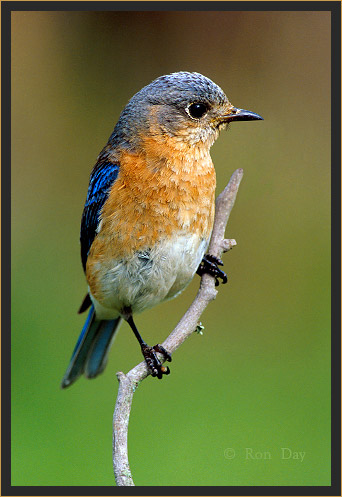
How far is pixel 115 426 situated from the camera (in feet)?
10.1

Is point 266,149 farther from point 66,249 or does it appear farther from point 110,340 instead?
point 110,340

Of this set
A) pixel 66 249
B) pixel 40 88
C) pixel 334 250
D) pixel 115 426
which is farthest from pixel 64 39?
pixel 115 426

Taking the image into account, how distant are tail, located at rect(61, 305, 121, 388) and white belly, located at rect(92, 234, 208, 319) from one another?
901 millimetres

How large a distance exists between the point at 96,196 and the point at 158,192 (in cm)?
55

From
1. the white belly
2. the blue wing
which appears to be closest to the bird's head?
the blue wing

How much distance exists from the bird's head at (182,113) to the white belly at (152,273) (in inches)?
24.1

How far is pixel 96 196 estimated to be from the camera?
4.24 m

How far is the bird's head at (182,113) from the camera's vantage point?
13.0ft

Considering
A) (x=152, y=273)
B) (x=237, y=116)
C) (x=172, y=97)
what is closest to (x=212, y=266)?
(x=152, y=273)

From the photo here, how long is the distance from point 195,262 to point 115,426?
1307 millimetres

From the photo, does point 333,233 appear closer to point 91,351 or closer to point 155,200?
point 155,200

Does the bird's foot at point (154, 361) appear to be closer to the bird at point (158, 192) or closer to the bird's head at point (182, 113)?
the bird at point (158, 192)

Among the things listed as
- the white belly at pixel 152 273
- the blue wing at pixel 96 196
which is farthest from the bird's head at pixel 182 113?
→ the white belly at pixel 152 273

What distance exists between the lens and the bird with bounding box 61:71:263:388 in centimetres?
388
